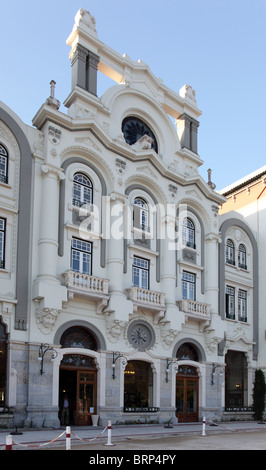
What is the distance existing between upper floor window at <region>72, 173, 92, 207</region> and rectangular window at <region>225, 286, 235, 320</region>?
45.3 ft

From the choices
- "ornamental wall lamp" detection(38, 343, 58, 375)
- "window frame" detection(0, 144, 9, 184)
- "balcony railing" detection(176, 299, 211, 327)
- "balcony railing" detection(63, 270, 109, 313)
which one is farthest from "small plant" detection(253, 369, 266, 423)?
"window frame" detection(0, 144, 9, 184)


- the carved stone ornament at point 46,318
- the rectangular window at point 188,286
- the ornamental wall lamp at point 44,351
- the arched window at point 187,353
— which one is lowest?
the arched window at point 187,353

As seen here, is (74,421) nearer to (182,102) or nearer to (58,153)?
(58,153)

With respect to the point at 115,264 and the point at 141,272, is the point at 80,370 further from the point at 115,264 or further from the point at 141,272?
the point at 141,272

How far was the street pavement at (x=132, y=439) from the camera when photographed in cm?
1892

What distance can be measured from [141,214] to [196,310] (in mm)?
7256

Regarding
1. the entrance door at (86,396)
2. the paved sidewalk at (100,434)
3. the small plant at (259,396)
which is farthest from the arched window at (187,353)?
the entrance door at (86,396)

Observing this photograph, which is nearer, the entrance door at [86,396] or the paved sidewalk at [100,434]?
the paved sidewalk at [100,434]

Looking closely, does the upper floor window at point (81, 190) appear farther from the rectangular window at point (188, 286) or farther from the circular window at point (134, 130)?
the rectangular window at point (188, 286)

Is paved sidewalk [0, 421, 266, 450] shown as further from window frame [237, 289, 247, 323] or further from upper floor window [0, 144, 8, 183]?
upper floor window [0, 144, 8, 183]

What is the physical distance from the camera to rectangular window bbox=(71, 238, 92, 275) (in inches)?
1136

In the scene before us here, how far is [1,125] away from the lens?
88.8 ft

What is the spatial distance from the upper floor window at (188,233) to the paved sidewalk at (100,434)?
11681mm
